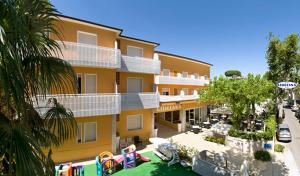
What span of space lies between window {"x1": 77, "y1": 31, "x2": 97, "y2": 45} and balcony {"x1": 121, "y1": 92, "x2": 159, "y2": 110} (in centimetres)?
586

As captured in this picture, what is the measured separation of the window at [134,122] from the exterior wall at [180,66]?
885 cm

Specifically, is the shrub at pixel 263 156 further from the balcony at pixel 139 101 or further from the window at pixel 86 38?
the window at pixel 86 38

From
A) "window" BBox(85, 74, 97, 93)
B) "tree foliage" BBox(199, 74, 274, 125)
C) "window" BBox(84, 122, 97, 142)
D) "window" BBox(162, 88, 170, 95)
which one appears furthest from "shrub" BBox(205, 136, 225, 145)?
"window" BBox(85, 74, 97, 93)

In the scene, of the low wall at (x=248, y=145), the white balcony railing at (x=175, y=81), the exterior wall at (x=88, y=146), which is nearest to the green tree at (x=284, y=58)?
the white balcony railing at (x=175, y=81)

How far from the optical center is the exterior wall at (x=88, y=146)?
50.7ft

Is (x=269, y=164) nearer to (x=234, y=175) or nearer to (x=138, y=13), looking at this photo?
(x=234, y=175)

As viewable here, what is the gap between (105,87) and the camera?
17203 mm

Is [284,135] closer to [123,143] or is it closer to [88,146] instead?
[123,143]

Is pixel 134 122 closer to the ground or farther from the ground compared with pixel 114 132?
farther from the ground

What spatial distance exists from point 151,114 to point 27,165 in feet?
61.6

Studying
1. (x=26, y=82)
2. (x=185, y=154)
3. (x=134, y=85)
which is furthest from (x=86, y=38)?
(x=185, y=154)

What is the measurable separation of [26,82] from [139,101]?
1368 cm

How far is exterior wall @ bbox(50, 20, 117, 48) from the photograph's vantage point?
15.0m

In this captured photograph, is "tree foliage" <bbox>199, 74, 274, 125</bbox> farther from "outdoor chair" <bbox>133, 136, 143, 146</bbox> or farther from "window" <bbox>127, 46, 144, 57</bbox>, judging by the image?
"outdoor chair" <bbox>133, 136, 143, 146</bbox>
